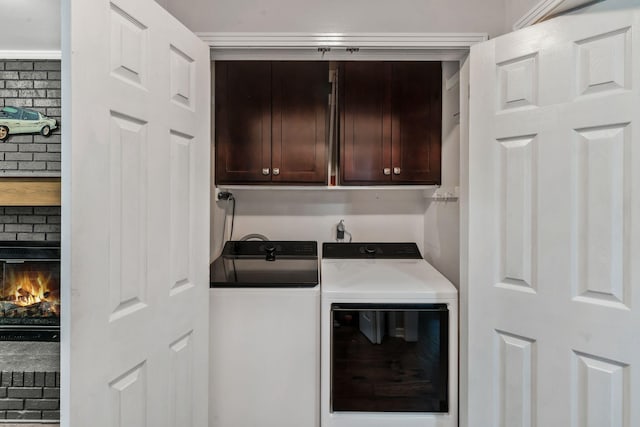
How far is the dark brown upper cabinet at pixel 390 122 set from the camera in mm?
1969

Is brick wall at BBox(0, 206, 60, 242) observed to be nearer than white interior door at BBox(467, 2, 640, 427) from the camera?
No

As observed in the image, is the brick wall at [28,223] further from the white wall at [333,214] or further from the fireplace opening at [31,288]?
the white wall at [333,214]

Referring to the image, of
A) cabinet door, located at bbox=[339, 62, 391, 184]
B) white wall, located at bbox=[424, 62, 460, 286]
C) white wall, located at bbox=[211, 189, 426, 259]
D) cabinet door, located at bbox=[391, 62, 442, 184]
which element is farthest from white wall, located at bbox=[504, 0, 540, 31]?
white wall, located at bbox=[211, 189, 426, 259]

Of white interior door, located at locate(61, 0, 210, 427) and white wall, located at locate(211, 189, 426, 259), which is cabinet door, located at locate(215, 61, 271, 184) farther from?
white interior door, located at locate(61, 0, 210, 427)

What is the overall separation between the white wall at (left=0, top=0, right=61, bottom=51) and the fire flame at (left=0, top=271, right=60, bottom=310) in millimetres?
1492

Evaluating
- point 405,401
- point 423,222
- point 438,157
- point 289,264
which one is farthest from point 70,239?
point 423,222

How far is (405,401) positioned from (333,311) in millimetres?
577

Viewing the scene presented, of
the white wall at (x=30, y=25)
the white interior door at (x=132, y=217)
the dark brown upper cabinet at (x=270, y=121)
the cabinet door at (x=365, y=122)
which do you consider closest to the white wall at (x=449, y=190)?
the cabinet door at (x=365, y=122)

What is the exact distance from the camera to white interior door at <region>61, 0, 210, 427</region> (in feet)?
2.61

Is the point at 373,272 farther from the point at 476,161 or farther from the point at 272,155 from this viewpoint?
the point at 272,155

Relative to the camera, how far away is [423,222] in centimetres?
232

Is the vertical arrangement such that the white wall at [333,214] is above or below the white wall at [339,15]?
below

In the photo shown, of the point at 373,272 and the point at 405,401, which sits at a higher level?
the point at 373,272

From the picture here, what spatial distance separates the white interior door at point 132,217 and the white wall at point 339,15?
224 mm
